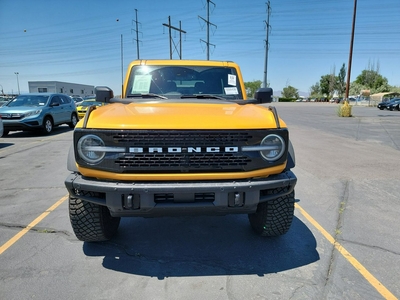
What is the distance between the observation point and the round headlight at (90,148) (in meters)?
2.43

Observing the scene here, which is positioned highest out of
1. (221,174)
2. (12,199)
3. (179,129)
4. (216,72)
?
(216,72)

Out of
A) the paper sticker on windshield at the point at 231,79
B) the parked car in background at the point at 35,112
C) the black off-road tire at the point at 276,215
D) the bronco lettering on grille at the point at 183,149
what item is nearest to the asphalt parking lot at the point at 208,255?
the black off-road tire at the point at 276,215

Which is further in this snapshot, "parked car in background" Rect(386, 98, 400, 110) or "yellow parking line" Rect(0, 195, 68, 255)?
"parked car in background" Rect(386, 98, 400, 110)

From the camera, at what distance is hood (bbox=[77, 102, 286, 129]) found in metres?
2.42

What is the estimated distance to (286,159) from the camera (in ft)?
8.60

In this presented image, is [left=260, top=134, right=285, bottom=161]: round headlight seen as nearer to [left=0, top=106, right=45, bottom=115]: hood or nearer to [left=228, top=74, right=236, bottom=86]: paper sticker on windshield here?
[left=228, top=74, right=236, bottom=86]: paper sticker on windshield

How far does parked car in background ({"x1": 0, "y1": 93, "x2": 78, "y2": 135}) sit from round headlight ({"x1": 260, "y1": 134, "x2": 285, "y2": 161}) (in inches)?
448

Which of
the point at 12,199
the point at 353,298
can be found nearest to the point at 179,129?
A: the point at 353,298

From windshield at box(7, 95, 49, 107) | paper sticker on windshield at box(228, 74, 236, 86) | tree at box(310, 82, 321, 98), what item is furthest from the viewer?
tree at box(310, 82, 321, 98)

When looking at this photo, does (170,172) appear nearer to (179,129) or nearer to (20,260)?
(179,129)

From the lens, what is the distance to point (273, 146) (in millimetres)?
2553

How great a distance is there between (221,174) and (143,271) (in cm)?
117

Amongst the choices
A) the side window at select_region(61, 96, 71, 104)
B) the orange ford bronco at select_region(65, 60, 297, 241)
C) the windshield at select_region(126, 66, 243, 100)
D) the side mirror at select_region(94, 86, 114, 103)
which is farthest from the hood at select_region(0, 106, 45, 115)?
the orange ford bronco at select_region(65, 60, 297, 241)

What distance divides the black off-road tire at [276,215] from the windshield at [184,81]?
1.60 metres
